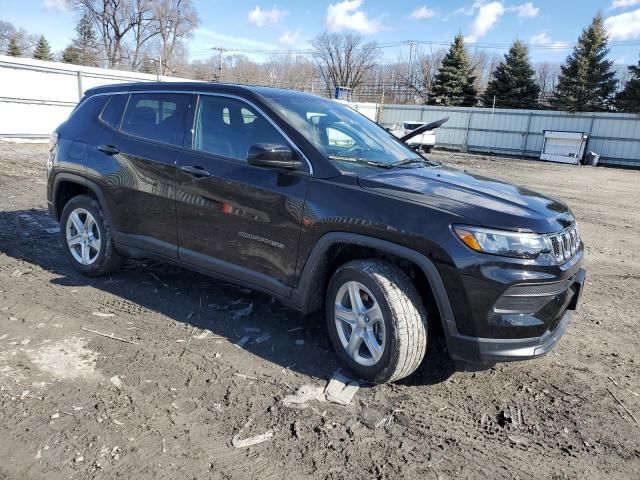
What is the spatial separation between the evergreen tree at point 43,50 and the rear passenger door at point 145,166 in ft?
189

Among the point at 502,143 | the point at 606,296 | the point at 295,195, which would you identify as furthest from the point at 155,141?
the point at 502,143

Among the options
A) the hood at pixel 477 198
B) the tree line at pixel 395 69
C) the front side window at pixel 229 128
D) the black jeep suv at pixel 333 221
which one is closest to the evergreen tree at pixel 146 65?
the tree line at pixel 395 69

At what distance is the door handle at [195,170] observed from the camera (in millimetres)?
3787

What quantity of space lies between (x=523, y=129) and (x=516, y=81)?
1185 cm

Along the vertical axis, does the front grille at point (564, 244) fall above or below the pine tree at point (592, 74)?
below

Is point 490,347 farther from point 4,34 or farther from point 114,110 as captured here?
point 4,34

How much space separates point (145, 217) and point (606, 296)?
4543 millimetres

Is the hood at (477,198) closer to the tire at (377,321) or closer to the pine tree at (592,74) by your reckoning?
the tire at (377,321)

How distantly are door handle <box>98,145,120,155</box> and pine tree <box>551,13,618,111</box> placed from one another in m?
37.9

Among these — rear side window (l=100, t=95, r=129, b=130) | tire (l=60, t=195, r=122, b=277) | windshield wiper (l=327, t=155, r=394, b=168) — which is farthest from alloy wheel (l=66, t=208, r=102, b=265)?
windshield wiper (l=327, t=155, r=394, b=168)

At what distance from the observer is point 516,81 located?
39625 millimetres

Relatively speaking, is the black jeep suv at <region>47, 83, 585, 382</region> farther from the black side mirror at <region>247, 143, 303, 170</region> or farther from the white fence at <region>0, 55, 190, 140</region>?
the white fence at <region>0, 55, 190, 140</region>

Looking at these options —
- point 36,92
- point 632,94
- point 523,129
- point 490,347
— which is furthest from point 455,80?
point 490,347

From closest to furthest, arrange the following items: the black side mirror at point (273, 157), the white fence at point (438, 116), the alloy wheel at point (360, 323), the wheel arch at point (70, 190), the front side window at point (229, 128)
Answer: the alloy wheel at point (360, 323) < the black side mirror at point (273, 157) < the front side window at point (229, 128) < the wheel arch at point (70, 190) < the white fence at point (438, 116)
